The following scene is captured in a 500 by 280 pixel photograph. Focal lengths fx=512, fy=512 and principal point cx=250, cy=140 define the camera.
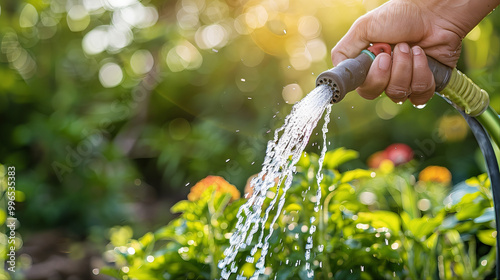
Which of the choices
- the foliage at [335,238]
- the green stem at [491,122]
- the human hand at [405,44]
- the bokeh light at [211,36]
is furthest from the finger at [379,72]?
the bokeh light at [211,36]

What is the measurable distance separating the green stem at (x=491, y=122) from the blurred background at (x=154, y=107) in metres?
1.52

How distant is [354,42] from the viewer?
80 centimetres

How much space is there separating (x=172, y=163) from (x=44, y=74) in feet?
2.78

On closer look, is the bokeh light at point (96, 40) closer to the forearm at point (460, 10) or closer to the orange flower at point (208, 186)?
the orange flower at point (208, 186)

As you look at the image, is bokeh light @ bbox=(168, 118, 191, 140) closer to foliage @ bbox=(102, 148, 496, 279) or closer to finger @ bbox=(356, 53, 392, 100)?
foliage @ bbox=(102, 148, 496, 279)

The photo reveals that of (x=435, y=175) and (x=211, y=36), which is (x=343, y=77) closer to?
(x=435, y=175)

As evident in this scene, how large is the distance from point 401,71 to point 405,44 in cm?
5

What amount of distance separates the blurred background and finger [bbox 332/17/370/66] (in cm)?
150

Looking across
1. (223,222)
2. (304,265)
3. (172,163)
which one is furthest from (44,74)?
(304,265)

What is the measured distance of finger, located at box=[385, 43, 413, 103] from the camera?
0.70m

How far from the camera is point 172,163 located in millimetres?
2879

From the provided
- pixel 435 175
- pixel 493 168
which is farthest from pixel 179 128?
pixel 493 168

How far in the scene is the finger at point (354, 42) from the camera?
30.7 inches

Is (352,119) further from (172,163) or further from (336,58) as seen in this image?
(336,58)
